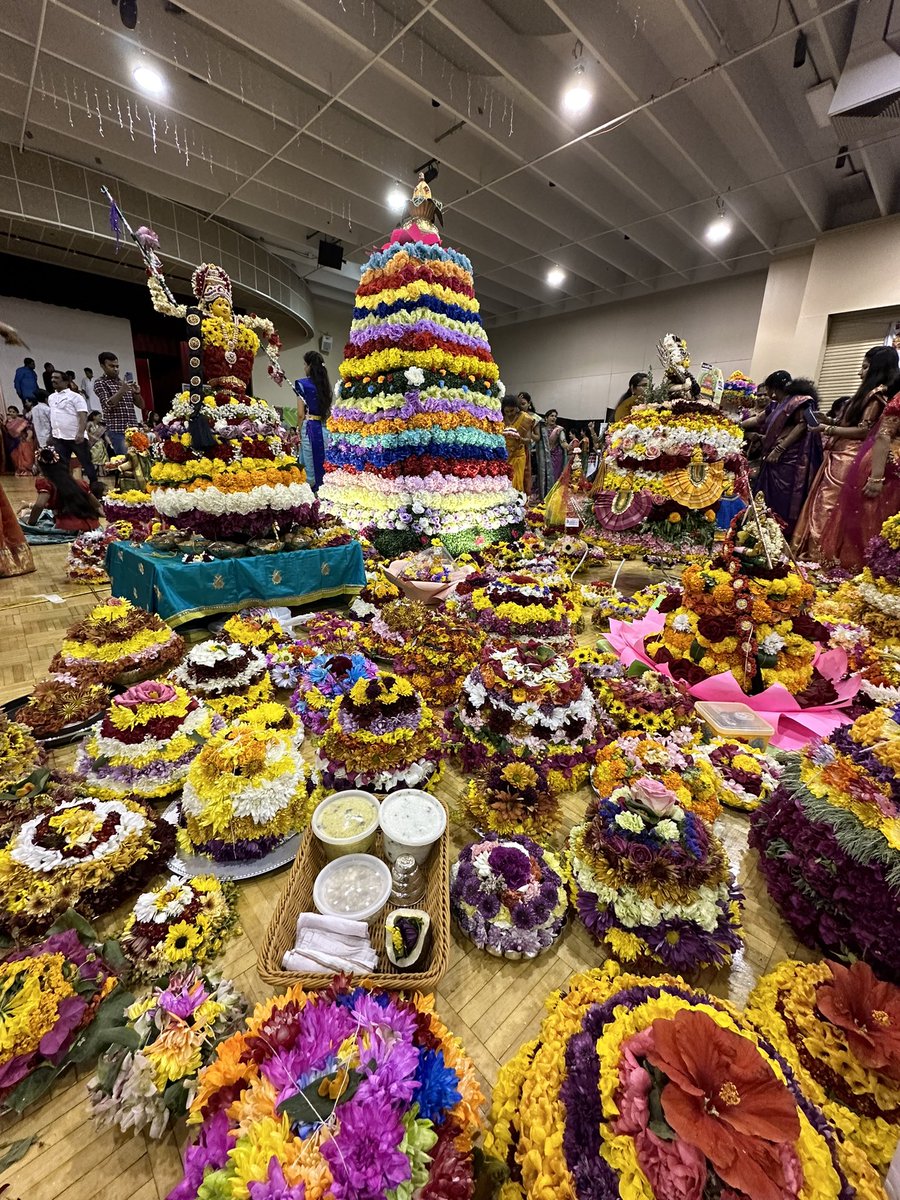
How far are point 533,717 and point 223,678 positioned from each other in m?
1.82

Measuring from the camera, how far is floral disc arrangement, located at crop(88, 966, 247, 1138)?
118cm

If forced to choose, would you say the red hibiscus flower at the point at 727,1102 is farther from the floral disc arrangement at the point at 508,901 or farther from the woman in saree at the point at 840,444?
the woman in saree at the point at 840,444

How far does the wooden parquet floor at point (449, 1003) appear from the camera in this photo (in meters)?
1.12

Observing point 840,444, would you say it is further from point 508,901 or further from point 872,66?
point 508,901

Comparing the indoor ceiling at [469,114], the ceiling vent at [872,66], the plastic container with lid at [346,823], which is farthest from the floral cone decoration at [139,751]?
the ceiling vent at [872,66]

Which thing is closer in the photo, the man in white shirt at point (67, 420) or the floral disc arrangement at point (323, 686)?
the floral disc arrangement at point (323, 686)

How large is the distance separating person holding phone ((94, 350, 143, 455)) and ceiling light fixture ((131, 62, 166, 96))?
3423 mm

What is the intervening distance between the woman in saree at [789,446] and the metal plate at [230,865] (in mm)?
6839

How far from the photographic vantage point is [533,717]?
7.65ft

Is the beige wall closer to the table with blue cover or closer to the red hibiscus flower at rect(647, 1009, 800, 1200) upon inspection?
the table with blue cover

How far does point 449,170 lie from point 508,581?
7.70m

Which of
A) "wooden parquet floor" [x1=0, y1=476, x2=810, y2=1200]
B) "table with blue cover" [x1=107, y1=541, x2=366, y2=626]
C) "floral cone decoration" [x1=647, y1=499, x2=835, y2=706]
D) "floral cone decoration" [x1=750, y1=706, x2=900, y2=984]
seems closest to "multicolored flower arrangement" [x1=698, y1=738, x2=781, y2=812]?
"wooden parquet floor" [x1=0, y1=476, x2=810, y2=1200]

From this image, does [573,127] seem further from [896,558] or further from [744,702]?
[744,702]

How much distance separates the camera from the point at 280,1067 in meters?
1.01
